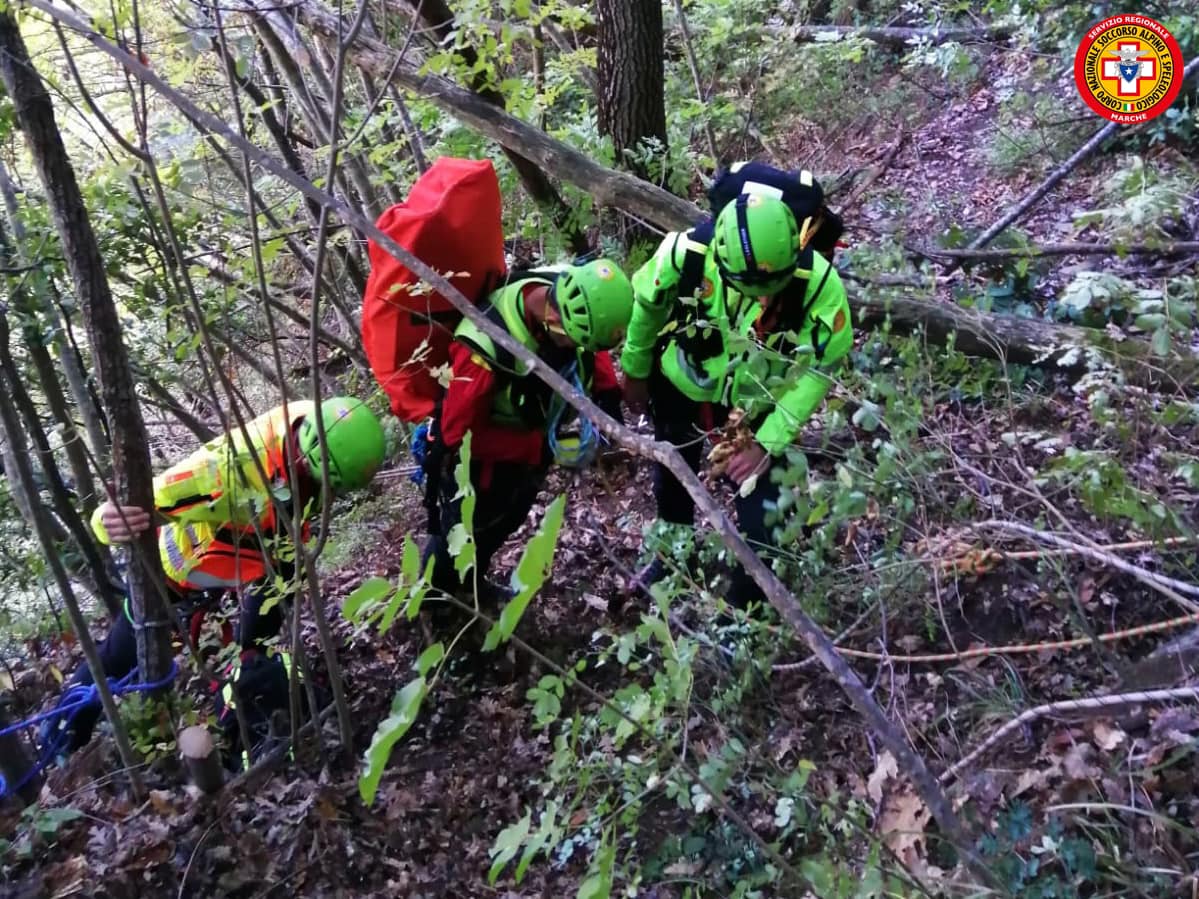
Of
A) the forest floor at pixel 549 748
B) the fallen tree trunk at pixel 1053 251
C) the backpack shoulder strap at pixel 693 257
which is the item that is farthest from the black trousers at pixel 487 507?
the fallen tree trunk at pixel 1053 251

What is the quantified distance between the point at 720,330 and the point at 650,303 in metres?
0.69

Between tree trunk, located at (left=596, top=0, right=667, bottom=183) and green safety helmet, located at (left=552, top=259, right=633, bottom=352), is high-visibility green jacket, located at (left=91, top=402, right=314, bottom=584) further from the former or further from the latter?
tree trunk, located at (left=596, top=0, right=667, bottom=183)

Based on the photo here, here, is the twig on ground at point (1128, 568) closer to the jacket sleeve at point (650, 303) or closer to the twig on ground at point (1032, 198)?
the jacket sleeve at point (650, 303)

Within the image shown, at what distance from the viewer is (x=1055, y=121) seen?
7102 millimetres

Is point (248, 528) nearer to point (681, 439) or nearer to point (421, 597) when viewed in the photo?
point (681, 439)

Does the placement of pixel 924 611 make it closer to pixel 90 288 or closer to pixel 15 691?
pixel 90 288

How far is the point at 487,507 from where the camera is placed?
4.36 metres

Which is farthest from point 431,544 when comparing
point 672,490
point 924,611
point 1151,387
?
point 1151,387

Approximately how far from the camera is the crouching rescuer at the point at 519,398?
3578 millimetres

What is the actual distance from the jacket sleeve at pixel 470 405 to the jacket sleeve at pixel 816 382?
1.24 m

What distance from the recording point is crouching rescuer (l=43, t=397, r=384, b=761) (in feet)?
11.7

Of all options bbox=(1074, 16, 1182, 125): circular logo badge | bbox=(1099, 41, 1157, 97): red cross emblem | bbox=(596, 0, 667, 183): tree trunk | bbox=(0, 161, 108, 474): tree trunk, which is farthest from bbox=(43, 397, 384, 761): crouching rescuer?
bbox=(1099, 41, 1157, 97): red cross emblem

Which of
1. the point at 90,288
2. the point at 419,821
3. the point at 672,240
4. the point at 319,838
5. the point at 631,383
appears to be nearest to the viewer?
A: the point at 90,288

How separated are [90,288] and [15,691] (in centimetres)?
284
